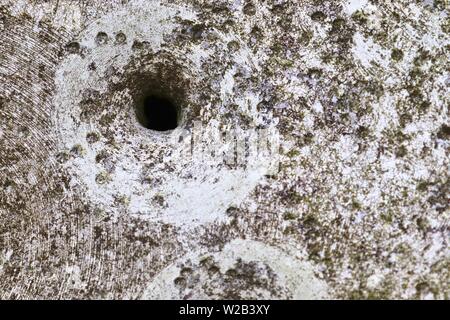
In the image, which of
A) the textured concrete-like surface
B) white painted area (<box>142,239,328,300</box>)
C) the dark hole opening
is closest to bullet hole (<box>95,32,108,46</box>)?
the textured concrete-like surface

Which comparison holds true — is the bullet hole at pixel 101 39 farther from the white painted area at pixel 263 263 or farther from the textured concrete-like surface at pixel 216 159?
the white painted area at pixel 263 263

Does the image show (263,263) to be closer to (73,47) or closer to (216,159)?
(216,159)

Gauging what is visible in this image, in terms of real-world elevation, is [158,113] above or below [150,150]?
above

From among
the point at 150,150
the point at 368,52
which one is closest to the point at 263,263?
the point at 150,150

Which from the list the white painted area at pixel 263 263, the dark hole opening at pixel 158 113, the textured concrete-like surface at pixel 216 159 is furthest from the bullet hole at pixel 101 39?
the white painted area at pixel 263 263

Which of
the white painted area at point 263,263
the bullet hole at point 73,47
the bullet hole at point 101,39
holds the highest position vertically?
the bullet hole at point 101,39

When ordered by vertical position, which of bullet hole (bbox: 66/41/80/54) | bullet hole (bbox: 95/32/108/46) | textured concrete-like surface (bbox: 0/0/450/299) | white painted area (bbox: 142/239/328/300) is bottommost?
white painted area (bbox: 142/239/328/300)

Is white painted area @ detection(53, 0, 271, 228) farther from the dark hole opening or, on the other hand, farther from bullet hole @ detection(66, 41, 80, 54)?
the dark hole opening
